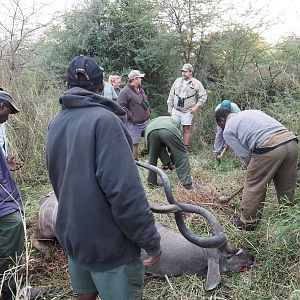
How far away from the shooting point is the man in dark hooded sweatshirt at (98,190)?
1.87 meters

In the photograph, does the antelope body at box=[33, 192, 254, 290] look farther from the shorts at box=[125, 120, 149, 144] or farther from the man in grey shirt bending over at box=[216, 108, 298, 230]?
the shorts at box=[125, 120, 149, 144]

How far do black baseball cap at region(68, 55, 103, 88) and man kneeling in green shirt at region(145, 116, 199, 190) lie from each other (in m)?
3.22

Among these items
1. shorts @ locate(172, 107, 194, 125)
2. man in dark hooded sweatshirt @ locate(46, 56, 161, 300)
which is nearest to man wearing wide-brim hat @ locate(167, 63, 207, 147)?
shorts @ locate(172, 107, 194, 125)

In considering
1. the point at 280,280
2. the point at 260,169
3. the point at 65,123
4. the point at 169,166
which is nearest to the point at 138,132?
the point at 169,166

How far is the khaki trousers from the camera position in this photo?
3.93 meters

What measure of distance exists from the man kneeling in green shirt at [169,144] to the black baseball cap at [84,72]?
3.22 metres

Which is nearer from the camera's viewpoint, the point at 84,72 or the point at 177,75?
the point at 84,72

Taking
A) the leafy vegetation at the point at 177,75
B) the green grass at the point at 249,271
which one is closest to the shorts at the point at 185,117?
the leafy vegetation at the point at 177,75

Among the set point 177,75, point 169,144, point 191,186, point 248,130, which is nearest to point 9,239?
point 248,130

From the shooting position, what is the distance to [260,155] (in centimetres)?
395

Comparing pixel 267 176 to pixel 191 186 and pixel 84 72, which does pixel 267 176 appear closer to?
pixel 191 186

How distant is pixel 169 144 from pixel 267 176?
5.53 ft

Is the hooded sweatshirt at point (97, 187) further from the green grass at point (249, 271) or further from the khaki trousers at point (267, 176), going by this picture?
the khaki trousers at point (267, 176)

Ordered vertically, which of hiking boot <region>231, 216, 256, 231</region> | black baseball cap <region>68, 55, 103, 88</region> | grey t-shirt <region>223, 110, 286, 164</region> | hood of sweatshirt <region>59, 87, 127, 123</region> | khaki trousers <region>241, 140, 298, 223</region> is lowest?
hiking boot <region>231, 216, 256, 231</region>
